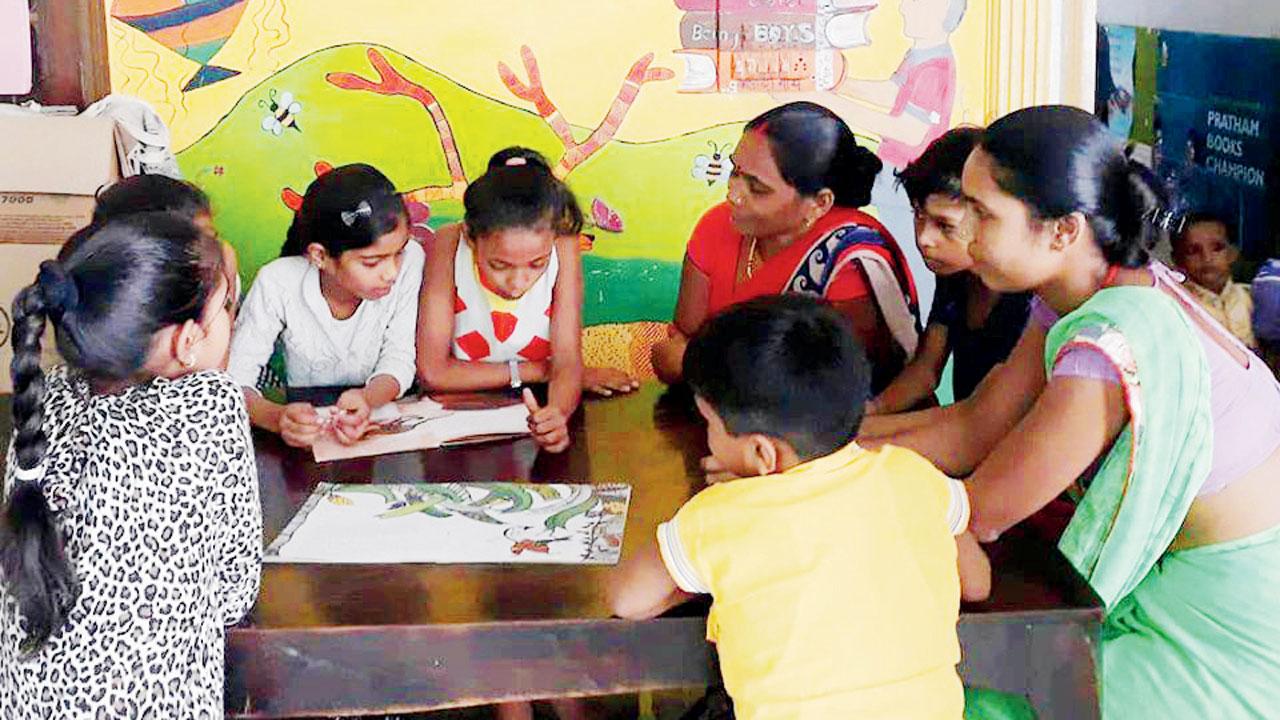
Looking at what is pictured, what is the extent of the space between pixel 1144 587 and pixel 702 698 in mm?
925

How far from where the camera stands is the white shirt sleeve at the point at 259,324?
2.33m

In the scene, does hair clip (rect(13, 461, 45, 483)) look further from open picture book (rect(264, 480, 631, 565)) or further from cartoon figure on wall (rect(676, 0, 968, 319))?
cartoon figure on wall (rect(676, 0, 968, 319))

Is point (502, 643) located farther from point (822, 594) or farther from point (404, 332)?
point (404, 332)

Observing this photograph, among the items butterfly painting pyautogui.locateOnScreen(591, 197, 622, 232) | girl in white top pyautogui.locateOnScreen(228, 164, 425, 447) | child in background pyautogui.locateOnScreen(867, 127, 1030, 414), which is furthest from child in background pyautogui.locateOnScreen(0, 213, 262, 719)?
butterfly painting pyautogui.locateOnScreen(591, 197, 622, 232)

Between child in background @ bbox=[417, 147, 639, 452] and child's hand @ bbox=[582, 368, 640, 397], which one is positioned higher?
child in background @ bbox=[417, 147, 639, 452]

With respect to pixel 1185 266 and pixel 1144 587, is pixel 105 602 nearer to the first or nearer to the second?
pixel 1144 587

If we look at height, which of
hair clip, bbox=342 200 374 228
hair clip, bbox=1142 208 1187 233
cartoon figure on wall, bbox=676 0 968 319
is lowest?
hair clip, bbox=342 200 374 228

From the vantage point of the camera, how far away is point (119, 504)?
1.33m

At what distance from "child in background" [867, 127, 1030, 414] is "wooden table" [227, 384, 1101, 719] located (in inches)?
27.7

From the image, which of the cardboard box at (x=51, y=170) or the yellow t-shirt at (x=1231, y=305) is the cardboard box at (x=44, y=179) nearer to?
the cardboard box at (x=51, y=170)

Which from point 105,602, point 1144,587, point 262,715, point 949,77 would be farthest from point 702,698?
point 949,77

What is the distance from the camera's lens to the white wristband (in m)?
2.29

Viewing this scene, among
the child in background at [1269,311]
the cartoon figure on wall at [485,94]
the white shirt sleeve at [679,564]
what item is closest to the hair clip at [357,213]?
the white shirt sleeve at [679,564]

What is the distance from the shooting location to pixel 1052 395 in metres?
1.55
